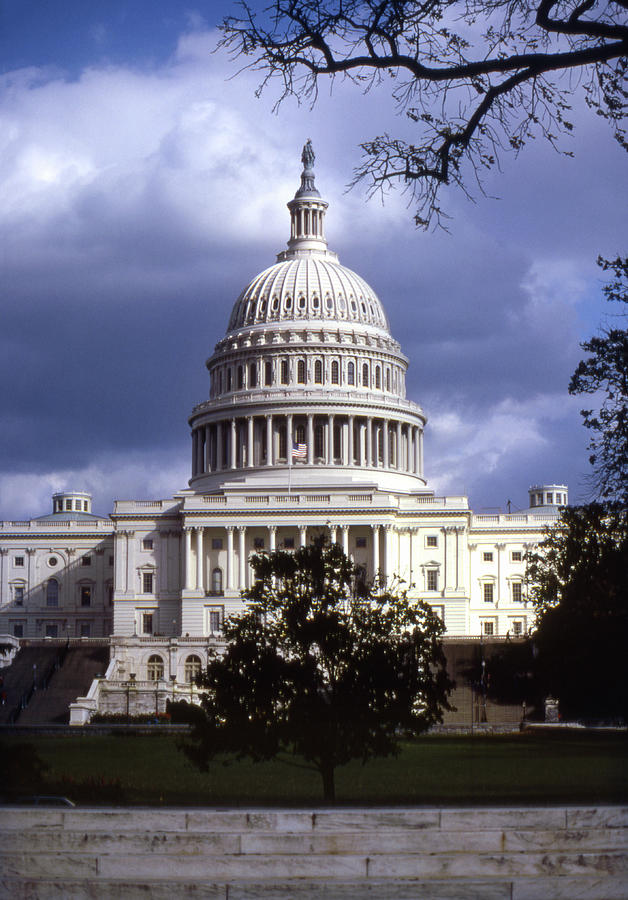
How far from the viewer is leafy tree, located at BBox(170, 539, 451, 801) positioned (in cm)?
3706

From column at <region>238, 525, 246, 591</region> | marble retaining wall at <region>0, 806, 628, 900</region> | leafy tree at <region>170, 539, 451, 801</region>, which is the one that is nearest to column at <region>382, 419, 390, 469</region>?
column at <region>238, 525, 246, 591</region>

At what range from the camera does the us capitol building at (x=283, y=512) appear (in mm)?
132375

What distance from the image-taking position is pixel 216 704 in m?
38.8

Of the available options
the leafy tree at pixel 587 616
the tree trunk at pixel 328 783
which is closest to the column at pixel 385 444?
the leafy tree at pixel 587 616

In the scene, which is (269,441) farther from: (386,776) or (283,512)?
(386,776)

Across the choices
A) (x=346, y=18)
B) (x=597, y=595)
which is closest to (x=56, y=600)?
(x=597, y=595)

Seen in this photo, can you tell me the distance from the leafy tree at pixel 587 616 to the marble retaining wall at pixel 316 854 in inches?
490

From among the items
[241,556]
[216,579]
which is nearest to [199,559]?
[216,579]

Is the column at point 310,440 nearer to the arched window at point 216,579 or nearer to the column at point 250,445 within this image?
the column at point 250,445

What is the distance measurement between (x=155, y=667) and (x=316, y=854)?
327 ft

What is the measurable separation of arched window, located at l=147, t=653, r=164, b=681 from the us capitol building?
0.16m

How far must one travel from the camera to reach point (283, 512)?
436 ft

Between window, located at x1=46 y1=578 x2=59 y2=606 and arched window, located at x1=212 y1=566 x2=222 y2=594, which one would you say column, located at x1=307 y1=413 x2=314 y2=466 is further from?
window, located at x1=46 y1=578 x2=59 y2=606

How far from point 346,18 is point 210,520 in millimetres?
111904
